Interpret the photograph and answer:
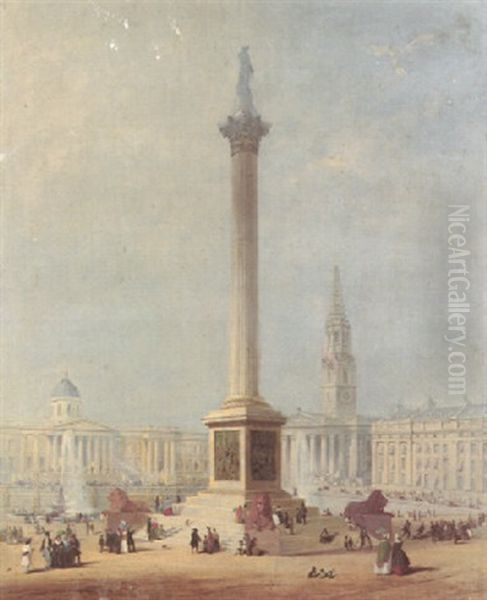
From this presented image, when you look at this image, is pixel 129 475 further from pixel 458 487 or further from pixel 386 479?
pixel 458 487

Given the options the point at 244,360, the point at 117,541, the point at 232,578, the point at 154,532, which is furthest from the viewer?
the point at 244,360

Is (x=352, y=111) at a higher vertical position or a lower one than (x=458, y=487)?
higher

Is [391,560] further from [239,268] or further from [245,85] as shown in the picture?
[245,85]

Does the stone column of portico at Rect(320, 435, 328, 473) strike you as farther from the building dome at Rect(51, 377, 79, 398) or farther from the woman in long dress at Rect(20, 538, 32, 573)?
the woman in long dress at Rect(20, 538, 32, 573)

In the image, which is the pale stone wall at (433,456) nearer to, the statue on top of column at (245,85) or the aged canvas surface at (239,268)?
the aged canvas surface at (239,268)

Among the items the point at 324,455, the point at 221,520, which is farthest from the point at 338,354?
the point at 221,520

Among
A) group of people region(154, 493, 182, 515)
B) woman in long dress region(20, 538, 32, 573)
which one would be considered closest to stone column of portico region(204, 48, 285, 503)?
group of people region(154, 493, 182, 515)

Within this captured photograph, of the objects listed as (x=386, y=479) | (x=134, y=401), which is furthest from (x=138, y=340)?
(x=386, y=479)
